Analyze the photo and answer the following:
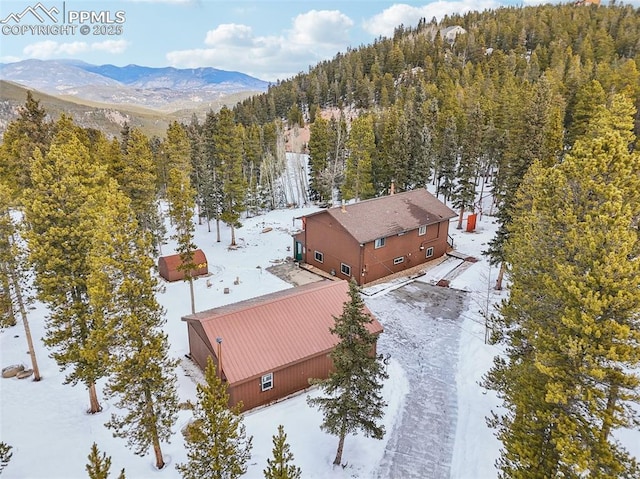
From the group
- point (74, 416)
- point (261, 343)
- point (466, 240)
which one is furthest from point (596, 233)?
point (466, 240)

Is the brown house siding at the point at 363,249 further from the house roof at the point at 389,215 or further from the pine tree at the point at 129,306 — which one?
the pine tree at the point at 129,306

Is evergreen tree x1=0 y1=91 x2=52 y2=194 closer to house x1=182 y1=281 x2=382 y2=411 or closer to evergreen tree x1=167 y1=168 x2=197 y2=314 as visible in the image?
evergreen tree x1=167 y1=168 x2=197 y2=314

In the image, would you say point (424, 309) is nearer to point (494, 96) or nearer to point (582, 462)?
point (582, 462)

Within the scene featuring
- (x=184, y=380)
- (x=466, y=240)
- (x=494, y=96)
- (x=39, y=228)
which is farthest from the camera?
(x=494, y=96)

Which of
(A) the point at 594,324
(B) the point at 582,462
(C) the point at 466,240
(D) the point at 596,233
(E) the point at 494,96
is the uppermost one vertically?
(E) the point at 494,96

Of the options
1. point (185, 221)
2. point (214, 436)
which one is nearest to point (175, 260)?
point (185, 221)

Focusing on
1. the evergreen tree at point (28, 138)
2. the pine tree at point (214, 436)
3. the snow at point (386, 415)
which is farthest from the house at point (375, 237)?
the evergreen tree at point (28, 138)

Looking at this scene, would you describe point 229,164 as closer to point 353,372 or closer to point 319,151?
point 319,151

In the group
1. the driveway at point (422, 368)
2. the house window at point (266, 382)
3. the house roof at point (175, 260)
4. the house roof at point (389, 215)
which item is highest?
the house roof at point (389, 215)
